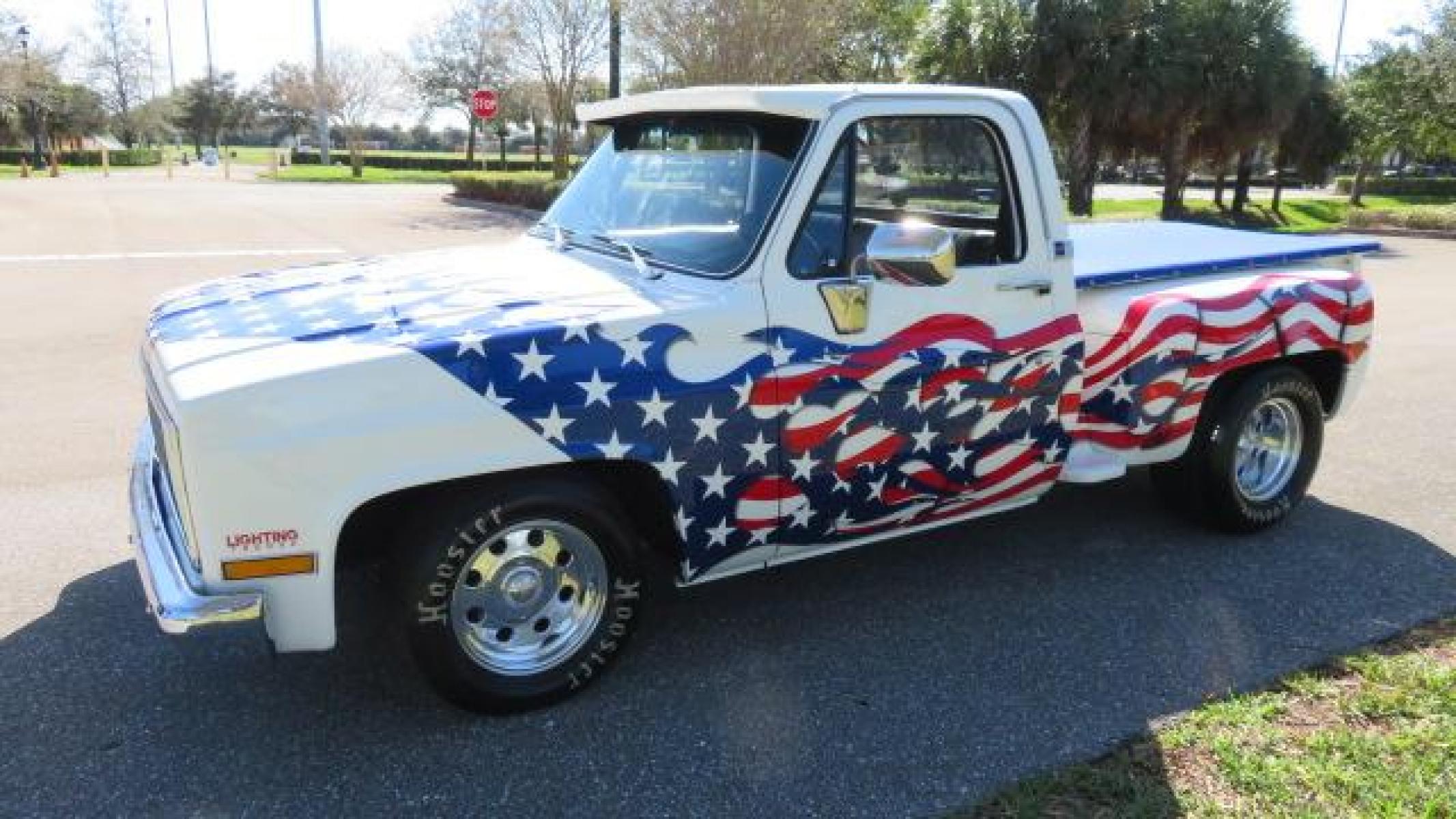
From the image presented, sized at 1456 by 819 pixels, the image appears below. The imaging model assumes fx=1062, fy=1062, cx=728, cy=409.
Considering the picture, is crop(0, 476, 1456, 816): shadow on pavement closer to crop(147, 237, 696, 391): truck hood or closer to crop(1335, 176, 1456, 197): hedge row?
crop(147, 237, 696, 391): truck hood

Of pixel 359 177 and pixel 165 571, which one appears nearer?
pixel 165 571

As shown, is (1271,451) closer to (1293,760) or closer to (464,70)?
(1293,760)

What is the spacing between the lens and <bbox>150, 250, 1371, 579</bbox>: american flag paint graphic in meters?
3.14

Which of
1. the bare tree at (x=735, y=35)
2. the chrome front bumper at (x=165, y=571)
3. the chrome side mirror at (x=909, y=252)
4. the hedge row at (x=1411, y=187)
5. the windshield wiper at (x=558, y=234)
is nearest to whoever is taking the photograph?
the chrome front bumper at (x=165, y=571)

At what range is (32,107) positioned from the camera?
5250 centimetres

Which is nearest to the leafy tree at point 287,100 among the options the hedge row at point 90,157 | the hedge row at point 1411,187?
the hedge row at point 90,157

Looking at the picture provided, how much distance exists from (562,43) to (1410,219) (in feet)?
68.6

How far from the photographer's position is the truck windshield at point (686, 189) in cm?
357

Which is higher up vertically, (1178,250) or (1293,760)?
(1178,250)

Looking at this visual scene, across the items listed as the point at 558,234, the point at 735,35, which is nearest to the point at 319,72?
the point at 735,35

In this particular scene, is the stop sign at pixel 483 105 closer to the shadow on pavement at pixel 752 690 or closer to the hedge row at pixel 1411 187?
the shadow on pavement at pixel 752 690

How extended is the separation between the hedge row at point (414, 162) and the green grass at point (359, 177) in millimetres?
1190

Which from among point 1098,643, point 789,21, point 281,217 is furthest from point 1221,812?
point 281,217

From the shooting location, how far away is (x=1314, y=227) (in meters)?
26.1
